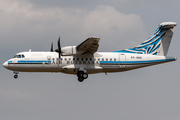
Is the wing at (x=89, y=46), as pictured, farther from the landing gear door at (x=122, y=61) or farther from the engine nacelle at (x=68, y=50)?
the landing gear door at (x=122, y=61)

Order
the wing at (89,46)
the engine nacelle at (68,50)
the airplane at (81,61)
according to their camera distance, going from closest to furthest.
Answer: the wing at (89,46) < the engine nacelle at (68,50) < the airplane at (81,61)

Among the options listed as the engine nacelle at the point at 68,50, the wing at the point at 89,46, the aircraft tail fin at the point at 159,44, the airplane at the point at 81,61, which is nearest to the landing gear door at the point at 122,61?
the airplane at the point at 81,61

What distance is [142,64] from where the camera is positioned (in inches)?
1415

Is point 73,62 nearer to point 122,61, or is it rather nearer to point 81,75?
point 81,75

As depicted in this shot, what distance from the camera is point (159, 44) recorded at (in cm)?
3719

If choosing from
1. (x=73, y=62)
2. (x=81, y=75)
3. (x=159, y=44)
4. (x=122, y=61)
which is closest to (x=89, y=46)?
(x=73, y=62)

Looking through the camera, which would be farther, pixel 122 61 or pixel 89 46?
pixel 122 61

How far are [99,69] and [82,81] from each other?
216cm

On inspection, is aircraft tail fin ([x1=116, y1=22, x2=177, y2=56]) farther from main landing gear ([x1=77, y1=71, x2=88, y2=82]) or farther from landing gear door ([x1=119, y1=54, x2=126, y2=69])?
main landing gear ([x1=77, y1=71, x2=88, y2=82])

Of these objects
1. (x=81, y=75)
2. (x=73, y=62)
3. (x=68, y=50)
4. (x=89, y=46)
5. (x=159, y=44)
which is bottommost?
(x=81, y=75)

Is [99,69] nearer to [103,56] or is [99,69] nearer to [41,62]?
[103,56]

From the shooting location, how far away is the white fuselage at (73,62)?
1350 inches

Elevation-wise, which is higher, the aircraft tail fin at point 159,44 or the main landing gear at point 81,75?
the aircraft tail fin at point 159,44

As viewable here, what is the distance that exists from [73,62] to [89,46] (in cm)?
263
